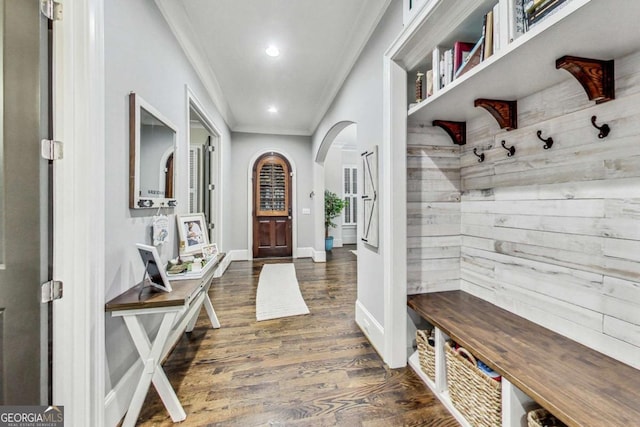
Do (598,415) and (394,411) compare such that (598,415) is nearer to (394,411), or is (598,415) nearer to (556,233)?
(556,233)

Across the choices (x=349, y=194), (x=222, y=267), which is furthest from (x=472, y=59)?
(x=349, y=194)

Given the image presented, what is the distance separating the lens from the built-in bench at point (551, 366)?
854 mm

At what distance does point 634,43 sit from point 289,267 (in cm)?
459

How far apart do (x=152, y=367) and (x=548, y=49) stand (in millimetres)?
2372

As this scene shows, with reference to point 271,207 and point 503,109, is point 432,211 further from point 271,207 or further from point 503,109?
point 271,207

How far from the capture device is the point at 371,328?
7.32ft

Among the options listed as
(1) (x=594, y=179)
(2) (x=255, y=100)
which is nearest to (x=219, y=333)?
(1) (x=594, y=179)

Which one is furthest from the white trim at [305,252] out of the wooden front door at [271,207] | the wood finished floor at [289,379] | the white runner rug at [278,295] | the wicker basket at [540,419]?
the wicker basket at [540,419]

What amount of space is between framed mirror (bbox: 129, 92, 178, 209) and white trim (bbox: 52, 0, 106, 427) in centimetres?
43

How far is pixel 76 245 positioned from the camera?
1192 mm

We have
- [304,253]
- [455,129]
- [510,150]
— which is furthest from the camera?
[304,253]

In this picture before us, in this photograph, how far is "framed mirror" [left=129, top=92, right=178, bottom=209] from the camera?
1.65 meters

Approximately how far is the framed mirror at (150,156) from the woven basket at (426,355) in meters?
2.07

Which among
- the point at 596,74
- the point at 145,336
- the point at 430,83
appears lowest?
the point at 145,336
